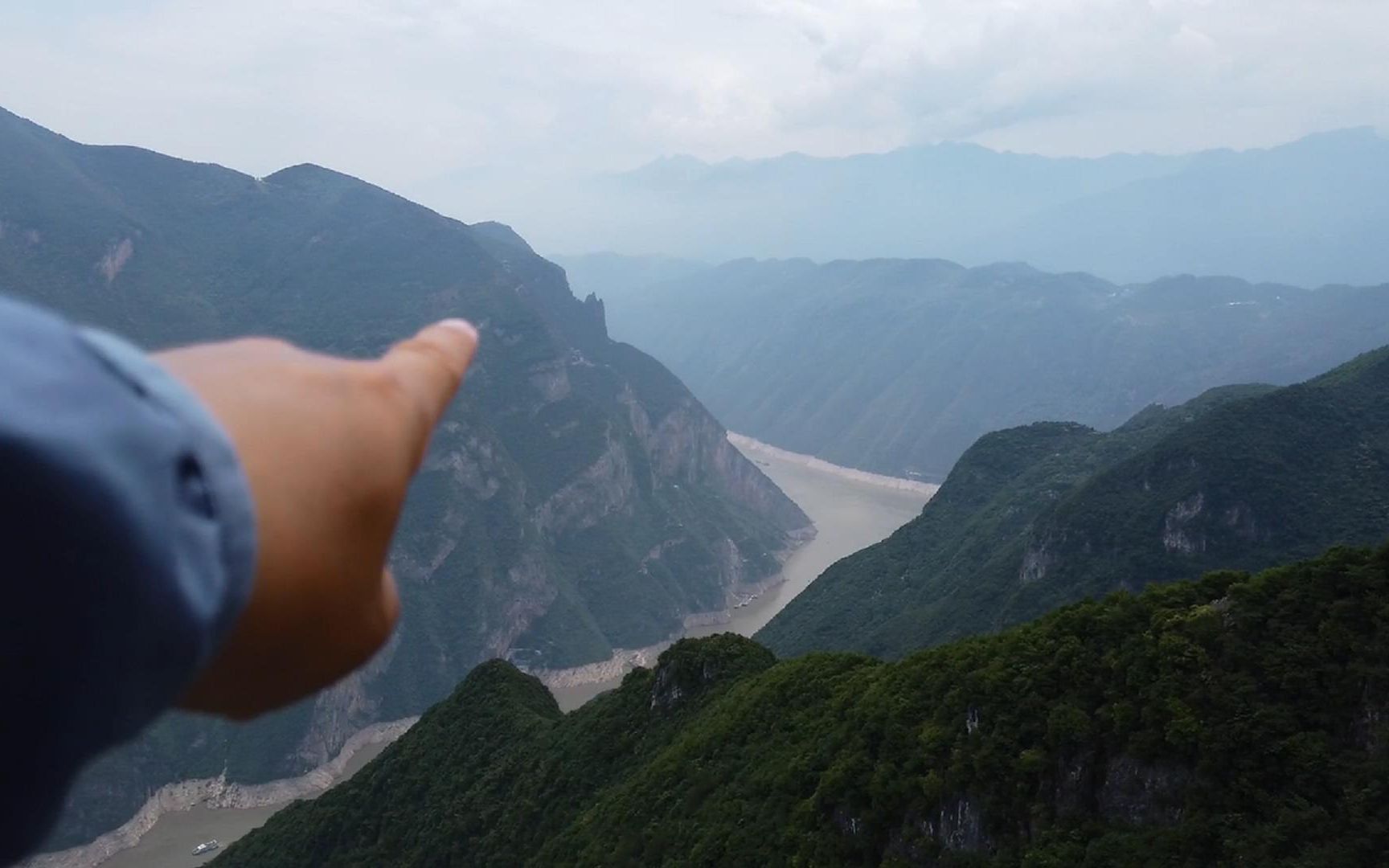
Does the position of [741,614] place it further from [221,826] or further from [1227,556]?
[1227,556]

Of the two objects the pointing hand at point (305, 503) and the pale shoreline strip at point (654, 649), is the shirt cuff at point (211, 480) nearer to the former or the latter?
the pointing hand at point (305, 503)

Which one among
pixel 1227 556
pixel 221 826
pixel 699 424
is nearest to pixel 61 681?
pixel 1227 556

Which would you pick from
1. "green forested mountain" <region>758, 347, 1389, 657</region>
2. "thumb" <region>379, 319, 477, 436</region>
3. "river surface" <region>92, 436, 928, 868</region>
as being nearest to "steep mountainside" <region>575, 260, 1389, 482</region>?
"river surface" <region>92, 436, 928, 868</region>

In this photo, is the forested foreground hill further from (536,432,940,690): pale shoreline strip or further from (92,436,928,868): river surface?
(536,432,940,690): pale shoreline strip

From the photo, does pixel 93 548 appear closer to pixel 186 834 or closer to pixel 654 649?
pixel 186 834

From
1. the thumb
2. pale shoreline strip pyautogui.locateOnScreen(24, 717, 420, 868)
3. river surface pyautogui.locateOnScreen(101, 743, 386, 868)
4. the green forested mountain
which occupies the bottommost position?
river surface pyautogui.locateOnScreen(101, 743, 386, 868)

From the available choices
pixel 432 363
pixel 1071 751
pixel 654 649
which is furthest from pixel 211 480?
pixel 654 649
